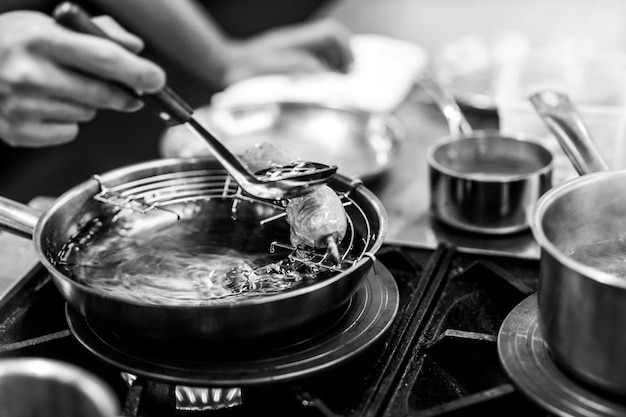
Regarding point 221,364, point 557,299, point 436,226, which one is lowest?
point 436,226

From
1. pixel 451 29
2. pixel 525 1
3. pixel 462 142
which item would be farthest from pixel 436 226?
pixel 525 1

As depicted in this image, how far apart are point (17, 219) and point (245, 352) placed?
1.65 feet

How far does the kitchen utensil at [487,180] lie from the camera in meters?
1.51

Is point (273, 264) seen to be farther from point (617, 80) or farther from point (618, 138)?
point (617, 80)

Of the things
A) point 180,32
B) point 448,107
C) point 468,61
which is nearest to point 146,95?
point 448,107

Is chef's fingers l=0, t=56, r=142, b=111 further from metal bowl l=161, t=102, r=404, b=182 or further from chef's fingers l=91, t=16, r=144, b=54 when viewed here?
metal bowl l=161, t=102, r=404, b=182

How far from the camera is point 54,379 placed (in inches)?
29.3

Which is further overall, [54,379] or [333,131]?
[333,131]

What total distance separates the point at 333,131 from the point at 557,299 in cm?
123

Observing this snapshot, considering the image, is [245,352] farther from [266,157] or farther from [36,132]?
[36,132]

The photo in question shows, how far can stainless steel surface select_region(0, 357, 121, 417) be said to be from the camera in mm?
731

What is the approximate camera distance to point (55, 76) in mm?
1367

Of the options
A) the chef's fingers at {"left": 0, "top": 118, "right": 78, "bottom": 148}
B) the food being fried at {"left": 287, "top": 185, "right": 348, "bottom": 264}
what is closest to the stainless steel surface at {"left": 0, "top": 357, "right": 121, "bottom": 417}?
the food being fried at {"left": 287, "top": 185, "right": 348, "bottom": 264}

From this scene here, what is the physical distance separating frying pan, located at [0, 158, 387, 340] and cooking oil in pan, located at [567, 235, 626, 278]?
12.4 inches
